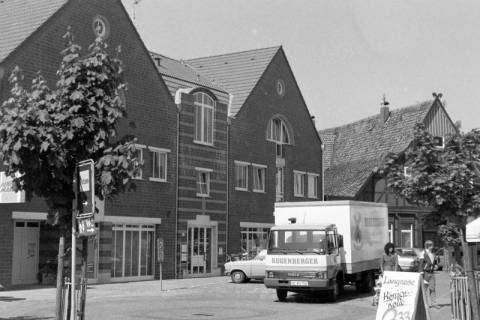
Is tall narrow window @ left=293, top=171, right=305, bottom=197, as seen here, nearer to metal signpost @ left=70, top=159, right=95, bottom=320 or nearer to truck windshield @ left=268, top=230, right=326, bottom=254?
truck windshield @ left=268, top=230, right=326, bottom=254

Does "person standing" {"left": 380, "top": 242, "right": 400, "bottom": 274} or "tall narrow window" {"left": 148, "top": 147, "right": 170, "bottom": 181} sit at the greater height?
"tall narrow window" {"left": 148, "top": 147, "right": 170, "bottom": 181}

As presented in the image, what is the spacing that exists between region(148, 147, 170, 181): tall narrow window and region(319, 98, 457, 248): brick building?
1792 cm

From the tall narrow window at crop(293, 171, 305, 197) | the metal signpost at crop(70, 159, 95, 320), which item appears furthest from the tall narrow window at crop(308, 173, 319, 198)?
the metal signpost at crop(70, 159, 95, 320)

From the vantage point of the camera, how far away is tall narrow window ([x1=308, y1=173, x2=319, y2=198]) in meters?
45.6

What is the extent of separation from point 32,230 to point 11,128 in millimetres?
17136

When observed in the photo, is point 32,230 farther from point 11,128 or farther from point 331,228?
point 11,128

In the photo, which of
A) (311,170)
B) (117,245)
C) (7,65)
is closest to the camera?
(7,65)

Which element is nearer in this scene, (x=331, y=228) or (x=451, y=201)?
(x=451, y=201)

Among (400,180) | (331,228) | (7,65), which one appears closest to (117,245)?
(7,65)

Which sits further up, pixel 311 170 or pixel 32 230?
pixel 311 170

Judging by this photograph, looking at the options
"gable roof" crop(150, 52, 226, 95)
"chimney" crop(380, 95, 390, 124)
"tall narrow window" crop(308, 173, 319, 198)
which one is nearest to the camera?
"gable roof" crop(150, 52, 226, 95)

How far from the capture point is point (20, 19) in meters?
28.4

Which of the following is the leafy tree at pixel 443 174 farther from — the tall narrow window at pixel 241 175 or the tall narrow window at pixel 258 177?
the tall narrow window at pixel 258 177

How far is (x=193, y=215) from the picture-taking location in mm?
34469
